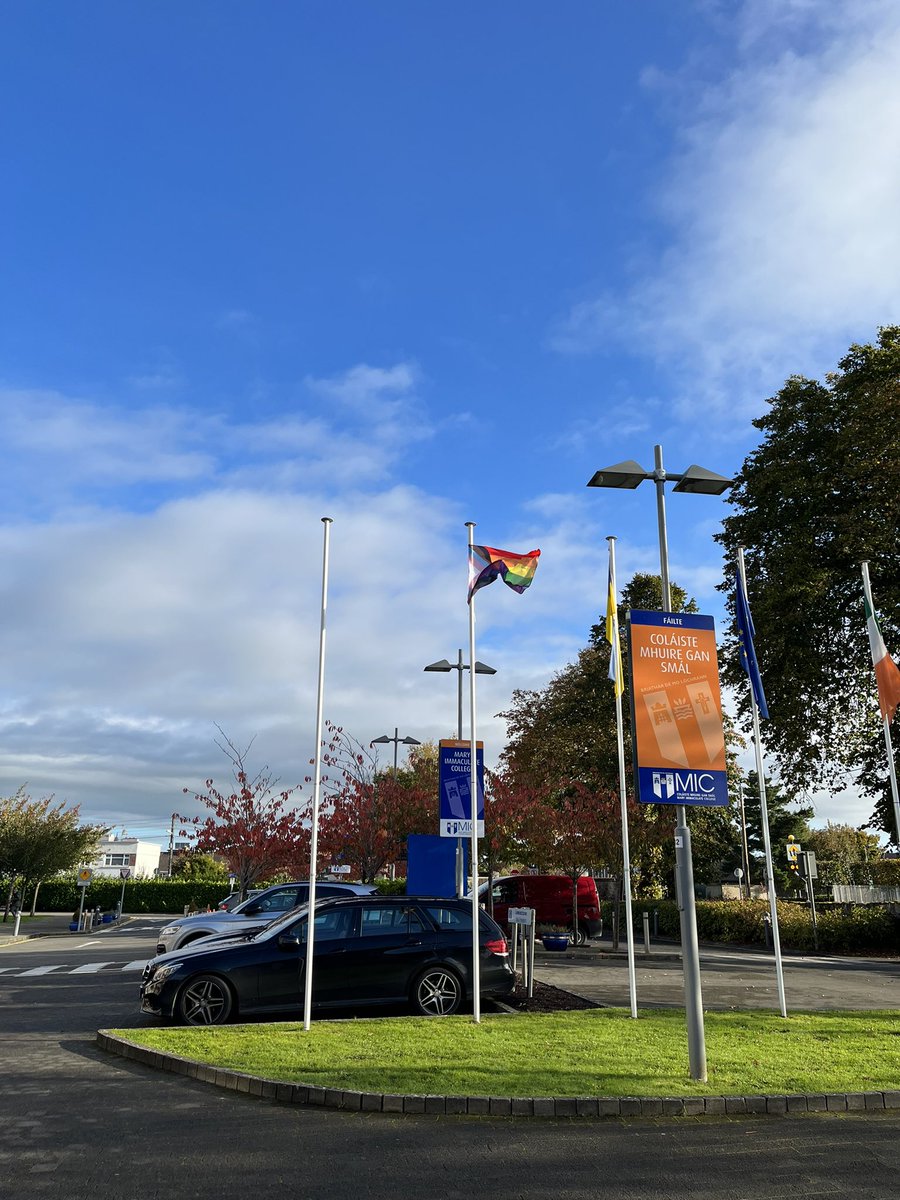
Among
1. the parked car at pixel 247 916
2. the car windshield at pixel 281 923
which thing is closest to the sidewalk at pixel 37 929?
the parked car at pixel 247 916

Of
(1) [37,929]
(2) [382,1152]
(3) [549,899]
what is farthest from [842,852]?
(2) [382,1152]

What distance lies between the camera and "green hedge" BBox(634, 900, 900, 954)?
1072 inches

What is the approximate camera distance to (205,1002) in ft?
37.7

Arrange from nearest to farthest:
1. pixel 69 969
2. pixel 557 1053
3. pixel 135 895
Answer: pixel 557 1053, pixel 69 969, pixel 135 895

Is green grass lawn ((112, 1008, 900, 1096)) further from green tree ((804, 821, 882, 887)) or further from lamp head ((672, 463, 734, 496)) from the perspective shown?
green tree ((804, 821, 882, 887))

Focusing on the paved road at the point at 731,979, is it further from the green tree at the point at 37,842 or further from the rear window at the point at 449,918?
the green tree at the point at 37,842

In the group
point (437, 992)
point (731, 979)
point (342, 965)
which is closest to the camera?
point (342, 965)

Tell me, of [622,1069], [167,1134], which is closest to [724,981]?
[622,1069]

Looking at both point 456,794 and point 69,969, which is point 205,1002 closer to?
point 456,794

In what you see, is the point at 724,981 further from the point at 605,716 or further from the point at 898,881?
the point at 898,881

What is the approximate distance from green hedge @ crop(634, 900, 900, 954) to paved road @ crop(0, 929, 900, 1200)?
71.5ft

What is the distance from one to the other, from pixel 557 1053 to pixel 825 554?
17.8 metres

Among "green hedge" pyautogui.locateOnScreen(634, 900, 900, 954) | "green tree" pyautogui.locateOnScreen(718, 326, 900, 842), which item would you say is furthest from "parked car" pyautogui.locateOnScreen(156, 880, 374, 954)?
"green hedge" pyautogui.locateOnScreen(634, 900, 900, 954)

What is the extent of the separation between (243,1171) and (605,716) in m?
33.9
